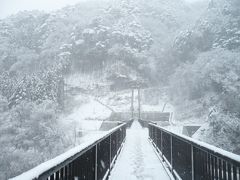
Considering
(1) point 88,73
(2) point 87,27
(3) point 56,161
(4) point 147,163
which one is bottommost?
(4) point 147,163

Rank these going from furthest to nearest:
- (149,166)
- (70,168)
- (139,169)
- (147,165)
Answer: (147,165), (149,166), (139,169), (70,168)

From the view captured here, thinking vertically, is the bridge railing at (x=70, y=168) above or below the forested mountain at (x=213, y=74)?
below

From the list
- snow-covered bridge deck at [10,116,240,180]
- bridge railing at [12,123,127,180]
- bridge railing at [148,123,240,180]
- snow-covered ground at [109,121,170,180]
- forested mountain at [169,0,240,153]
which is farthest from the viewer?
forested mountain at [169,0,240,153]

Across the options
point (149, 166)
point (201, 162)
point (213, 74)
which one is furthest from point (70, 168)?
point (213, 74)

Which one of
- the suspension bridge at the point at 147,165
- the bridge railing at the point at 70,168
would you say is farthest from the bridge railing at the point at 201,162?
the bridge railing at the point at 70,168

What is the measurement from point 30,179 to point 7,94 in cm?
7825

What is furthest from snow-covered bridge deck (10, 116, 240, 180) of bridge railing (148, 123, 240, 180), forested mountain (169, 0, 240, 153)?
forested mountain (169, 0, 240, 153)

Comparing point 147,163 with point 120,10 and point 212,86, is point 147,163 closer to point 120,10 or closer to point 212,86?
point 212,86

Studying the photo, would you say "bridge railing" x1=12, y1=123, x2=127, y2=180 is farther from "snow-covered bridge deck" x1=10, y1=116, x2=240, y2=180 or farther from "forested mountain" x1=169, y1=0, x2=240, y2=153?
"forested mountain" x1=169, y1=0, x2=240, y2=153

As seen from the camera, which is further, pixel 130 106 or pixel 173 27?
pixel 173 27

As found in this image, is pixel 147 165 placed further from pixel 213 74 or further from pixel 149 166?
pixel 213 74

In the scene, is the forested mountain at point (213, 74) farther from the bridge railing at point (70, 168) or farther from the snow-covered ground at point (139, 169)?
the bridge railing at point (70, 168)

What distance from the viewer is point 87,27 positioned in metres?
113

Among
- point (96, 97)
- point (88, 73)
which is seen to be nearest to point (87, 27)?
point (88, 73)
